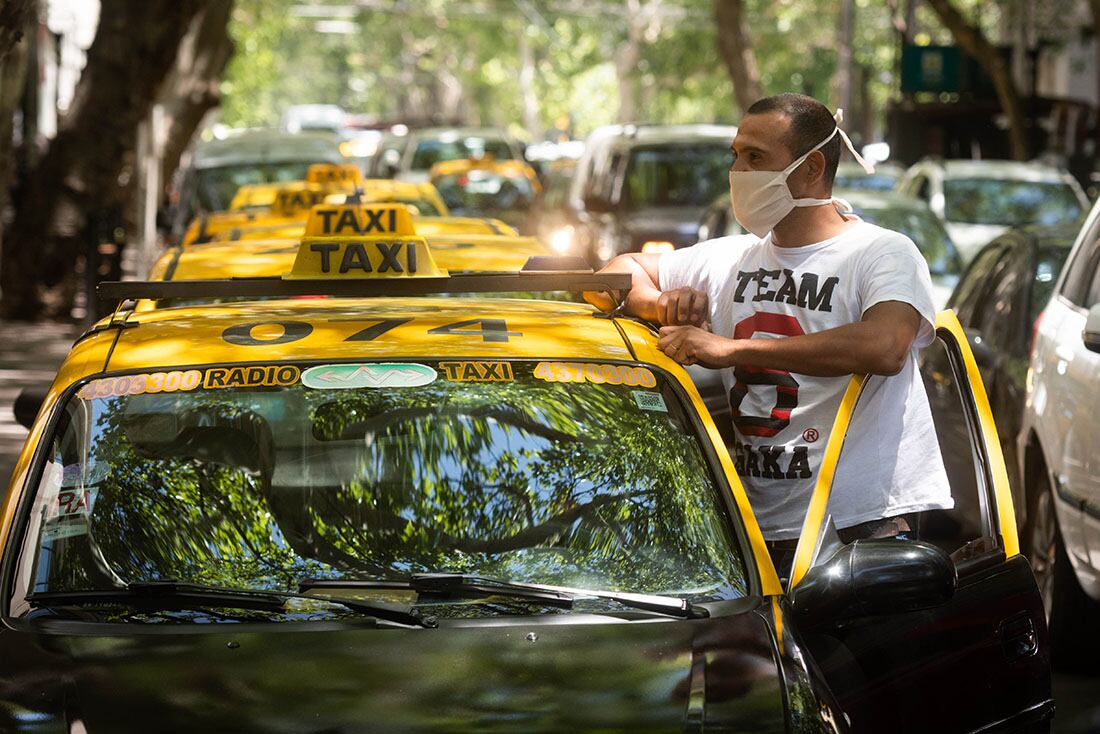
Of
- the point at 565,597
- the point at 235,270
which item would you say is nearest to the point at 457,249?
the point at 235,270

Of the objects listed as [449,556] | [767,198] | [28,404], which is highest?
[767,198]

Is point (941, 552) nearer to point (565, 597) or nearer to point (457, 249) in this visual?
point (565, 597)

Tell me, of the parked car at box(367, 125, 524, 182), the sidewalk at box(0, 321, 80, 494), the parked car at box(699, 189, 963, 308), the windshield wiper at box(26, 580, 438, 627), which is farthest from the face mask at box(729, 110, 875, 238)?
the parked car at box(367, 125, 524, 182)

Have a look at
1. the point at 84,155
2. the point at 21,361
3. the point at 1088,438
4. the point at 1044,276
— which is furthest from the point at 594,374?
the point at 84,155

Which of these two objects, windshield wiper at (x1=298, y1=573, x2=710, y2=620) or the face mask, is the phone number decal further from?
the face mask

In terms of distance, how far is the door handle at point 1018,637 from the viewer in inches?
171

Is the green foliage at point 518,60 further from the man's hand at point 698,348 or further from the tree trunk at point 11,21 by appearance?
the man's hand at point 698,348

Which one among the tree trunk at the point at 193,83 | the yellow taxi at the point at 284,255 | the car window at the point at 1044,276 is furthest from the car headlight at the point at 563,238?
the tree trunk at the point at 193,83

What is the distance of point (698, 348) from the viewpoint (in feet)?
14.8

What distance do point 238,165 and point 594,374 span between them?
15180 millimetres

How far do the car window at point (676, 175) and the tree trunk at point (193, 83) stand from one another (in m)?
A: 13.5

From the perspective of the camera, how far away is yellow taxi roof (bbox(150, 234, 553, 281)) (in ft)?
24.3

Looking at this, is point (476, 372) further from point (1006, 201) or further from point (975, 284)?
point (1006, 201)

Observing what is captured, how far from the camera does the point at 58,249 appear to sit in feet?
64.0
